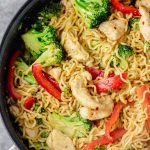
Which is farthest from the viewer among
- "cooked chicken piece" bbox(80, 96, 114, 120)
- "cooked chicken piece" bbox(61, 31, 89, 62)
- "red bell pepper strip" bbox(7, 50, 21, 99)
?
"red bell pepper strip" bbox(7, 50, 21, 99)

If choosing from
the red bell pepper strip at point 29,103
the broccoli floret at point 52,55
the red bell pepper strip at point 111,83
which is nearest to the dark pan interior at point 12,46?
the red bell pepper strip at point 29,103

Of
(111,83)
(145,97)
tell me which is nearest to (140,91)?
(145,97)

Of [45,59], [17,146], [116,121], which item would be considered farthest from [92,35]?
[17,146]

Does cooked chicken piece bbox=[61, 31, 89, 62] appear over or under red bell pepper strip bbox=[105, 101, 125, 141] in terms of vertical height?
over

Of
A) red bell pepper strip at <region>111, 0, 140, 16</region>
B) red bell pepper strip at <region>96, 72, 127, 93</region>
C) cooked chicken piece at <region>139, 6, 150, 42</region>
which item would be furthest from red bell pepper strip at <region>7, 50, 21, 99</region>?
cooked chicken piece at <region>139, 6, 150, 42</region>

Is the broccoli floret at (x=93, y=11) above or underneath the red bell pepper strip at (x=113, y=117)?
above

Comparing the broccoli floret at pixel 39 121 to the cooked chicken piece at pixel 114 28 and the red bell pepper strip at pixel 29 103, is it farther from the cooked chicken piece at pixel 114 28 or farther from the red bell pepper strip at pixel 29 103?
the cooked chicken piece at pixel 114 28

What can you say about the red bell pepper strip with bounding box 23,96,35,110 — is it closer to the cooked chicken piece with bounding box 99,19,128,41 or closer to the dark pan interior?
the dark pan interior
